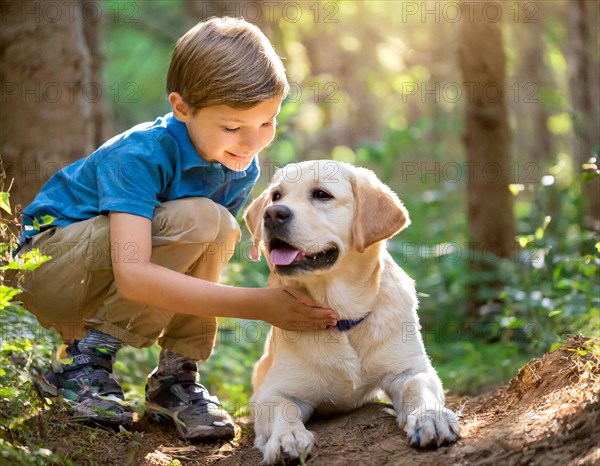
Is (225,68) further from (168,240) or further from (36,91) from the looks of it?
(36,91)

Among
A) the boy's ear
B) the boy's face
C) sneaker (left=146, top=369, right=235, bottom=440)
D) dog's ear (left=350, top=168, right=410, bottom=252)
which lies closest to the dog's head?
dog's ear (left=350, top=168, right=410, bottom=252)

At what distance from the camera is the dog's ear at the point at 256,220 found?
139 inches

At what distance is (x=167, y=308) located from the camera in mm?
3281

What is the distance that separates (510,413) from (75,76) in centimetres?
346

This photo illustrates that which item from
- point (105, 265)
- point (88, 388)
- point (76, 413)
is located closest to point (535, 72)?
point (105, 265)

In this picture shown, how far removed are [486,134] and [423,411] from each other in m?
4.79

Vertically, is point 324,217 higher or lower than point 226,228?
higher

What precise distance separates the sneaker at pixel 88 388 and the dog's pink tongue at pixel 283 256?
928mm

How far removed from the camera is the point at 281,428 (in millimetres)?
3014

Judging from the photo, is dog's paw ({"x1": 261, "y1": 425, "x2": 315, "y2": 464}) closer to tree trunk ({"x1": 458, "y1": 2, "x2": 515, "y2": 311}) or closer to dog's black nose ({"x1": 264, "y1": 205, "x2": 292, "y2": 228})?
dog's black nose ({"x1": 264, "y1": 205, "x2": 292, "y2": 228})

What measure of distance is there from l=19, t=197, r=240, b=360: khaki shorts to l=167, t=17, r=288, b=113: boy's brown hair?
51 cm

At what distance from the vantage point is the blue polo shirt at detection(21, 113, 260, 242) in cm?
336

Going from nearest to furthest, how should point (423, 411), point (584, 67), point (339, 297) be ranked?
1. point (423, 411)
2. point (339, 297)
3. point (584, 67)

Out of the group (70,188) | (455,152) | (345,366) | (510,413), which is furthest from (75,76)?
(455,152)
